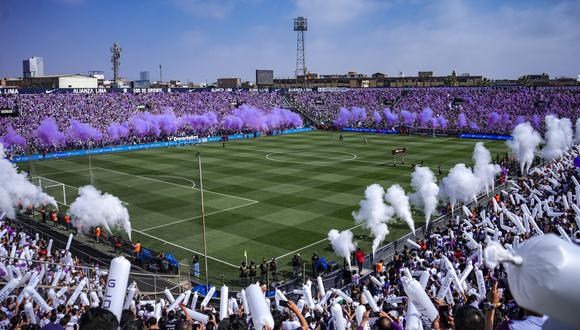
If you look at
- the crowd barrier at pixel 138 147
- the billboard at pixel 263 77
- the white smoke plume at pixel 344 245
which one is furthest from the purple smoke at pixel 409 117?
the white smoke plume at pixel 344 245

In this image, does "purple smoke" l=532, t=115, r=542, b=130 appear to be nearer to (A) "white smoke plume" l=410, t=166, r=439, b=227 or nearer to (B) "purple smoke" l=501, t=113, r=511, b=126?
(B) "purple smoke" l=501, t=113, r=511, b=126

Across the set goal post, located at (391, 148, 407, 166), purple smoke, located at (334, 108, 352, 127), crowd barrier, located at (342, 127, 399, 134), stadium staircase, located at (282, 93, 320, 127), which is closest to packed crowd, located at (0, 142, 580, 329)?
goal post, located at (391, 148, 407, 166)

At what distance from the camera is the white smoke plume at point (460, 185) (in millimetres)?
28547

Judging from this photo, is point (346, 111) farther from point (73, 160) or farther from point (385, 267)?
point (385, 267)

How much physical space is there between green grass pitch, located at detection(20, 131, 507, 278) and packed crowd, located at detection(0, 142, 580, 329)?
5.66 metres

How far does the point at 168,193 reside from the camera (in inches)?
1491

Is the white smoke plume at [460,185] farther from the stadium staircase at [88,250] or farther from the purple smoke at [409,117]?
the purple smoke at [409,117]

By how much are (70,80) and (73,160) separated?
7826 cm

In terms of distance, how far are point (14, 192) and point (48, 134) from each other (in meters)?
30.9

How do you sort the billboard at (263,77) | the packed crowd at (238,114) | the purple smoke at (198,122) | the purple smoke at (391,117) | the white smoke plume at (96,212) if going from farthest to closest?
the billboard at (263,77)
the purple smoke at (391,117)
the purple smoke at (198,122)
the packed crowd at (238,114)
the white smoke plume at (96,212)

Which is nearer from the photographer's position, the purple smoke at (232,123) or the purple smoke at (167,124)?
the purple smoke at (167,124)

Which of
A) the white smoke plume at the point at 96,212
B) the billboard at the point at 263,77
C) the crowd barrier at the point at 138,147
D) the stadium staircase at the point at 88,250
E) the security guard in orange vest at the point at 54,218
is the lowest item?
the stadium staircase at the point at 88,250

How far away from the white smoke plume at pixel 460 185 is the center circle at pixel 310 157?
22.1 meters

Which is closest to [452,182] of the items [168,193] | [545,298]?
[168,193]
